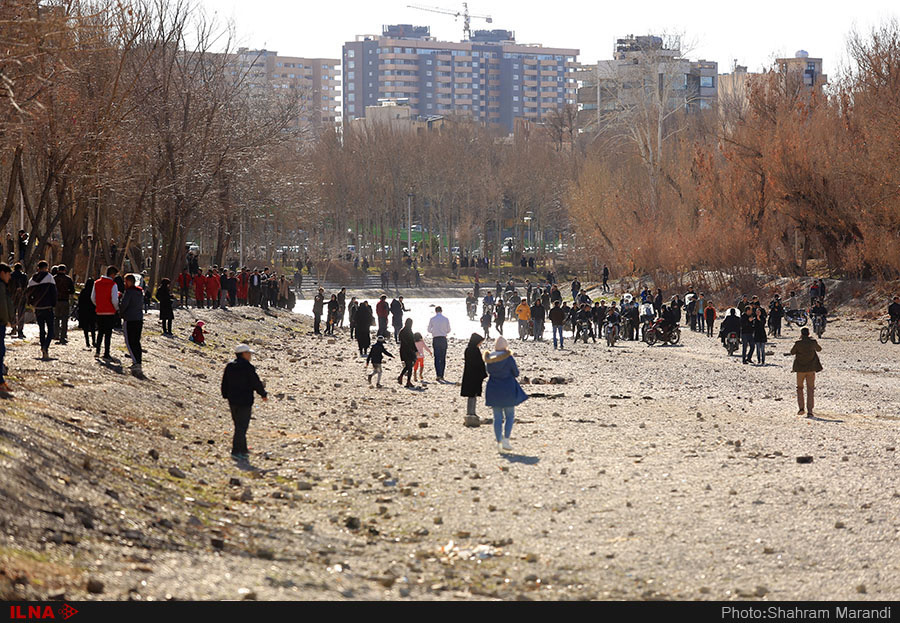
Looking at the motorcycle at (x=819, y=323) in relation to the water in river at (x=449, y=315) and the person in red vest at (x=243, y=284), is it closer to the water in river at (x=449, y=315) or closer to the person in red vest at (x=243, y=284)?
the water in river at (x=449, y=315)

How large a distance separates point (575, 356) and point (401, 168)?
69.3 meters

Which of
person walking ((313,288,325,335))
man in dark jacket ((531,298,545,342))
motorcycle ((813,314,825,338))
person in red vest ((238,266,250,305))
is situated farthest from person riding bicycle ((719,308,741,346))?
person in red vest ((238,266,250,305))

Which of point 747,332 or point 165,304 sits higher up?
point 165,304

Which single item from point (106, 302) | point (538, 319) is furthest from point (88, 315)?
point (538, 319)

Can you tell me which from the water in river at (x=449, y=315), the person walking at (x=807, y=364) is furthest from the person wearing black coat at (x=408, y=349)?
the water in river at (x=449, y=315)

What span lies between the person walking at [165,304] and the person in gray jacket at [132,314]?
6.19 m

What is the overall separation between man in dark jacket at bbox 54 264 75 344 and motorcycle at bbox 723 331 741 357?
1930 centimetres

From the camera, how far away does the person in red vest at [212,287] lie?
145 ft

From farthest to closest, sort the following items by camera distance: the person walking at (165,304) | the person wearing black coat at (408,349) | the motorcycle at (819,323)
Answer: the motorcycle at (819,323) < the person walking at (165,304) < the person wearing black coat at (408,349)

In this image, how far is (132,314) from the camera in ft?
69.4

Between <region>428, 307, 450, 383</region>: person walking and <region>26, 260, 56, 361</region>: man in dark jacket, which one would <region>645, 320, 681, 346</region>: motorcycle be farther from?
<region>26, 260, 56, 361</region>: man in dark jacket

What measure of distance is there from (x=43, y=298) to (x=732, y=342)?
21026 millimetres

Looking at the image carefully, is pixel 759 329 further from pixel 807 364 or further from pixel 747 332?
pixel 807 364

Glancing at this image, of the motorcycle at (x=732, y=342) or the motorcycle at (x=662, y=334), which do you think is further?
the motorcycle at (x=662, y=334)
